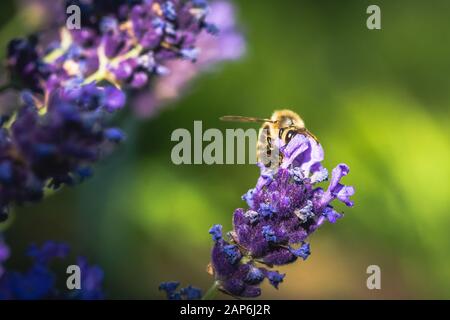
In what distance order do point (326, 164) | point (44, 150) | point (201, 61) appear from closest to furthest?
point (44, 150) < point (201, 61) < point (326, 164)

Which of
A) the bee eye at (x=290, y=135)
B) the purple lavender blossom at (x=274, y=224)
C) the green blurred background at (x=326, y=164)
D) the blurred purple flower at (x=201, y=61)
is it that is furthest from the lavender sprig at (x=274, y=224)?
the green blurred background at (x=326, y=164)

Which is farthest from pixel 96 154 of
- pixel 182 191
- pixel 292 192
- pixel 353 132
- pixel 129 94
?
pixel 353 132

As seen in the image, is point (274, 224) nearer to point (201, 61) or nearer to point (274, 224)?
point (274, 224)

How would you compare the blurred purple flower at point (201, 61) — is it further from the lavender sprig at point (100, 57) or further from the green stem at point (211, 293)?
the green stem at point (211, 293)

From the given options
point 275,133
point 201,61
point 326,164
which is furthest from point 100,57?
point 326,164

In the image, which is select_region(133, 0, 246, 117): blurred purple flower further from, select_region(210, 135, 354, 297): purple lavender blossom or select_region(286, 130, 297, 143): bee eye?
select_region(210, 135, 354, 297): purple lavender blossom

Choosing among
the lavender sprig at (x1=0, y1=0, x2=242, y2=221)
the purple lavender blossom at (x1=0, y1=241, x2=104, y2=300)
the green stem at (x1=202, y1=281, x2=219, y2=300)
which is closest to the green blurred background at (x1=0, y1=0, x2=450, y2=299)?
the lavender sprig at (x1=0, y1=0, x2=242, y2=221)

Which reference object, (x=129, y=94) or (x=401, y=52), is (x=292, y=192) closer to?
(x=129, y=94)
